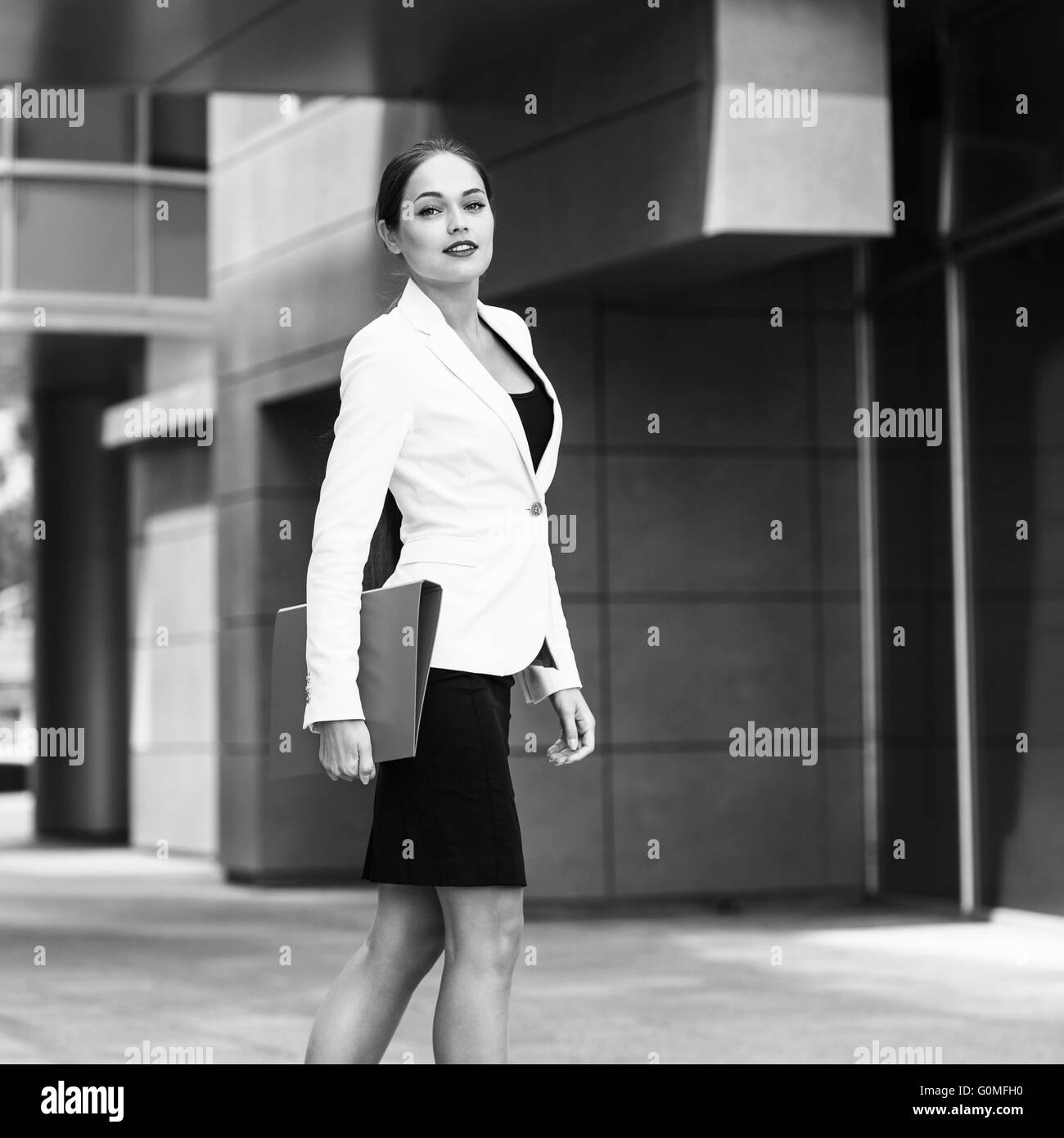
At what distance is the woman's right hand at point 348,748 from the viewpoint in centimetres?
Answer: 351

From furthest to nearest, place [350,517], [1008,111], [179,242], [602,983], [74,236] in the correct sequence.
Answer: [179,242] < [74,236] < [1008,111] < [602,983] < [350,517]

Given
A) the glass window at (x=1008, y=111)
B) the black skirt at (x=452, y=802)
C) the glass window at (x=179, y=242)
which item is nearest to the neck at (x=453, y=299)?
the black skirt at (x=452, y=802)

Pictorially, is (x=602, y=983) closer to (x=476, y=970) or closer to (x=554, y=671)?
(x=554, y=671)

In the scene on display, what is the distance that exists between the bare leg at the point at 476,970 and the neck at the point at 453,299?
3.46 ft

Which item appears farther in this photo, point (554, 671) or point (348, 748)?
point (554, 671)

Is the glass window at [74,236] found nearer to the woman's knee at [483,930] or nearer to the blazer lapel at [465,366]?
the blazer lapel at [465,366]

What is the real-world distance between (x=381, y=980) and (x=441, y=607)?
71cm

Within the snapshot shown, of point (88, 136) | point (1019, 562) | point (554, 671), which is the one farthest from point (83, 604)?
point (554, 671)

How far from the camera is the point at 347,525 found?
3631mm

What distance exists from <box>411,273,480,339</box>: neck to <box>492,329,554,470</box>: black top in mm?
99

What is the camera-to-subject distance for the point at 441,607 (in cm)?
365
